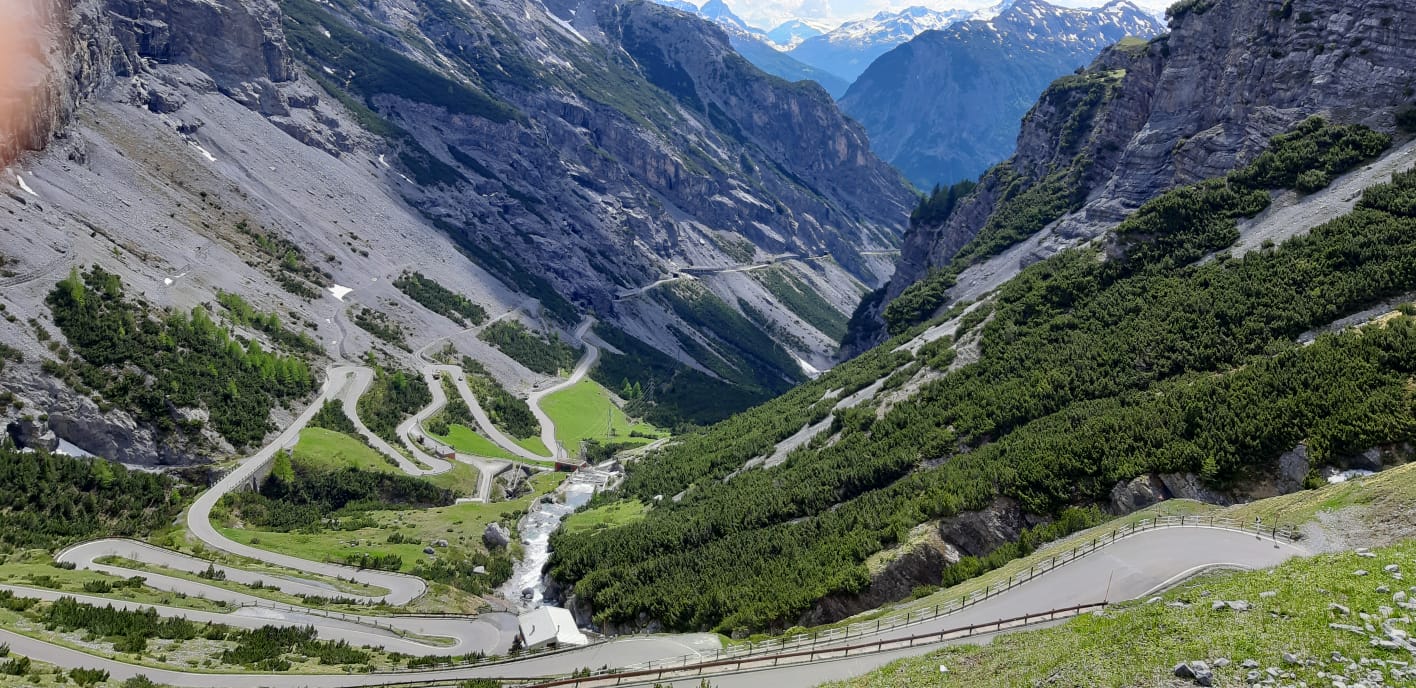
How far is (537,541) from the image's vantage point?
228 ft

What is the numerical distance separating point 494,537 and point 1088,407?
160 ft

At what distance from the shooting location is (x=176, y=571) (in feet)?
156

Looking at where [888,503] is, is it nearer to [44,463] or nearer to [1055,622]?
[1055,622]

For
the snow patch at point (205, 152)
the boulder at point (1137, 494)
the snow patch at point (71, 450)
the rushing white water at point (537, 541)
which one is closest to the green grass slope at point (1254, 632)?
the boulder at point (1137, 494)

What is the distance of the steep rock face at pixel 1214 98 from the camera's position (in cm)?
5972

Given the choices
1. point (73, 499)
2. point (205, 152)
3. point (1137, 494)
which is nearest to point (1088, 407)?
point (1137, 494)

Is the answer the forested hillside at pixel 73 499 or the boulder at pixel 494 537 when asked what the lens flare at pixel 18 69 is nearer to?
the forested hillside at pixel 73 499

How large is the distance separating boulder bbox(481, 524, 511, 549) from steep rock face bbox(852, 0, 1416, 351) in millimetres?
60051

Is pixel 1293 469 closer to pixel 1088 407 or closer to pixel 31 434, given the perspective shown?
pixel 1088 407

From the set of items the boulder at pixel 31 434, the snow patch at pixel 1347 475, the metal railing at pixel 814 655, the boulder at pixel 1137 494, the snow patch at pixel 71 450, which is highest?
the snow patch at pixel 1347 475

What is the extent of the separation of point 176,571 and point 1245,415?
204 ft

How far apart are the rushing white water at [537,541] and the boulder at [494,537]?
2132 mm

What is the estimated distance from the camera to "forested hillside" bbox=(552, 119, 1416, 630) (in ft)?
113

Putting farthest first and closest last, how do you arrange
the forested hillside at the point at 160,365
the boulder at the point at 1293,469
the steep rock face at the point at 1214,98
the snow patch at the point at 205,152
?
the snow patch at the point at 205,152 < the forested hillside at the point at 160,365 < the steep rock face at the point at 1214,98 < the boulder at the point at 1293,469
